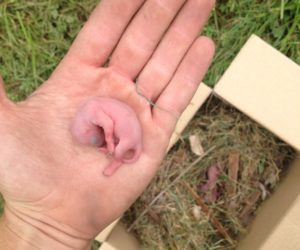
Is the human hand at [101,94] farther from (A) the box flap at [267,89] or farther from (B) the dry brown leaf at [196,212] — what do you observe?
(B) the dry brown leaf at [196,212]

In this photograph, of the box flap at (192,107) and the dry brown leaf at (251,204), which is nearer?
the box flap at (192,107)

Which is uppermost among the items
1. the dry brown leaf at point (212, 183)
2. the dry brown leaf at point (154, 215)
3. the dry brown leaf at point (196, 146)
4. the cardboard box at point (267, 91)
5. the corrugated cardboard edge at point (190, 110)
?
the cardboard box at point (267, 91)

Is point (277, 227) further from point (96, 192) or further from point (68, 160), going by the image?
point (68, 160)

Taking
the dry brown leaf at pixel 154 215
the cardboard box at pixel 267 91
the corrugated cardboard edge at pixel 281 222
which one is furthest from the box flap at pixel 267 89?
the dry brown leaf at pixel 154 215

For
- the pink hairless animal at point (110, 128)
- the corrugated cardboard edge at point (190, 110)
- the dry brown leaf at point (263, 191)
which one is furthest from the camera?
the dry brown leaf at point (263, 191)

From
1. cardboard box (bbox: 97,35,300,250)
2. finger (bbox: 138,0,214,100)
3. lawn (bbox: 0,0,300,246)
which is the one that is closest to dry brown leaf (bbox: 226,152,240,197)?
cardboard box (bbox: 97,35,300,250)

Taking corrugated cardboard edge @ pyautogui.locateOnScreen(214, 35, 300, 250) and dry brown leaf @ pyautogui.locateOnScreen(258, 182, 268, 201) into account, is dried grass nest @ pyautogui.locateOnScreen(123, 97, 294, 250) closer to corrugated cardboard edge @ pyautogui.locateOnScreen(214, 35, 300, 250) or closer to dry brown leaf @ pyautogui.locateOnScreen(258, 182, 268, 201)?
dry brown leaf @ pyautogui.locateOnScreen(258, 182, 268, 201)

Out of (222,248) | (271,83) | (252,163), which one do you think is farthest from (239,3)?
(222,248)
